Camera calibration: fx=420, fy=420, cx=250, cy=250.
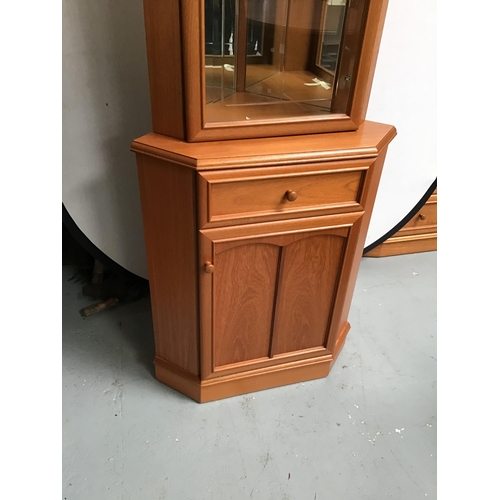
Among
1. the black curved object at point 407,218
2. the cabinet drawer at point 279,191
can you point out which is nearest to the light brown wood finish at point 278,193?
the cabinet drawer at point 279,191

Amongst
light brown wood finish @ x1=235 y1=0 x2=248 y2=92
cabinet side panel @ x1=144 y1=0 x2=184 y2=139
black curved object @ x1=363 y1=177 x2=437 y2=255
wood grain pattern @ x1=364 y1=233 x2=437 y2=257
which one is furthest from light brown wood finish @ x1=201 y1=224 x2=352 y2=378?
wood grain pattern @ x1=364 y1=233 x2=437 y2=257

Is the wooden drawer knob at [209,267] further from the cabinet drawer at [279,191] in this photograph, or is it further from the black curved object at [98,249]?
the black curved object at [98,249]

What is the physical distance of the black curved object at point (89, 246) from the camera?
1.48m

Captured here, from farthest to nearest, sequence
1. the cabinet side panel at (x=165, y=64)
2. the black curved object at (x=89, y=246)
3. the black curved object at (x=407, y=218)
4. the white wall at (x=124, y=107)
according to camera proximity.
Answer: the black curved object at (x=407, y=218) → the black curved object at (x=89, y=246) → the white wall at (x=124, y=107) → the cabinet side panel at (x=165, y=64)

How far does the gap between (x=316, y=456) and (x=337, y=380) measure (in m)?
0.31

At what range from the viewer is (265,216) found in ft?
3.52

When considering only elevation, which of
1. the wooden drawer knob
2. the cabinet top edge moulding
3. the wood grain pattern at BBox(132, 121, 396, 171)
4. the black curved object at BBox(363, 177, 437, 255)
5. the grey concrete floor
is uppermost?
the cabinet top edge moulding

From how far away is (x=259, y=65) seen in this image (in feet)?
3.70

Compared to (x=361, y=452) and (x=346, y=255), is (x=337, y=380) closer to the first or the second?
(x=361, y=452)

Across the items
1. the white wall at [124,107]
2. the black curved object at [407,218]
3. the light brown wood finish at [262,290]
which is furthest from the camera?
the black curved object at [407,218]

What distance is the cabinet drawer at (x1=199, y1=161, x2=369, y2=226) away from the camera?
100 centimetres

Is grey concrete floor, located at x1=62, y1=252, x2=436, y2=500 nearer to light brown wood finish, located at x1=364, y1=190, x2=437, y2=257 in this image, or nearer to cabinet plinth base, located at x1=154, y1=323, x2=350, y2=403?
cabinet plinth base, located at x1=154, y1=323, x2=350, y2=403

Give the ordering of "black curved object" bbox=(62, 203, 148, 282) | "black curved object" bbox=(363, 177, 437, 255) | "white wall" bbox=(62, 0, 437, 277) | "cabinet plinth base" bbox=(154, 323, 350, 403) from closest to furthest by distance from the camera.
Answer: "white wall" bbox=(62, 0, 437, 277)
"cabinet plinth base" bbox=(154, 323, 350, 403)
"black curved object" bbox=(62, 203, 148, 282)
"black curved object" bbox=(363, 177, 437, 255)

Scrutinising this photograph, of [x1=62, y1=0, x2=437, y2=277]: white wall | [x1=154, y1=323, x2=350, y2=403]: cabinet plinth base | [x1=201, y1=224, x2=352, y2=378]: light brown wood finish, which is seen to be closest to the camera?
[x1=201, y1=224, x2=352, y2=378]: light brown wood finish
